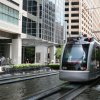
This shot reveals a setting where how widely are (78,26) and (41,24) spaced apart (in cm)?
4245

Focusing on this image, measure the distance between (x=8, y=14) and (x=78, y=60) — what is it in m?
20.9

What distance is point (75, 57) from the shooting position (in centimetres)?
1202

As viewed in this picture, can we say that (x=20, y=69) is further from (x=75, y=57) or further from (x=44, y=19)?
(x=44, y=19)

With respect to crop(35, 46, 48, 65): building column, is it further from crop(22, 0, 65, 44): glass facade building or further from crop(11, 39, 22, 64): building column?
crop(11, 39, 22, 64): building column

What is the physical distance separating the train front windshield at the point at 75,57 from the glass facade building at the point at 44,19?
25922 mm

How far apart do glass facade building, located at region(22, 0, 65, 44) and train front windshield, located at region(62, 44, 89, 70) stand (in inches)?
1021

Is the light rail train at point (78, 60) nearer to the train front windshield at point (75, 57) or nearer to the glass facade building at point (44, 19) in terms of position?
the train front windshield at point (75, 57)

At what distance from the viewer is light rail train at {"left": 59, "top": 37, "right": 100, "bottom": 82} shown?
1155 centimetres

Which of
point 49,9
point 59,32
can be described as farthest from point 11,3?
point 59,32

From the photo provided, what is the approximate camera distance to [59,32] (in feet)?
186

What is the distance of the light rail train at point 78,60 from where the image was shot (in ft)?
37.9

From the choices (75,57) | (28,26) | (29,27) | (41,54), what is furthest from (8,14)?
(75,57)

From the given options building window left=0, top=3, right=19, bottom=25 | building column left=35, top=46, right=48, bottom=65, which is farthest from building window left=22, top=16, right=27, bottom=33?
building column left=35, top=46, right=48, bottom=65

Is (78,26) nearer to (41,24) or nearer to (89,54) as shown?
(41,24)
